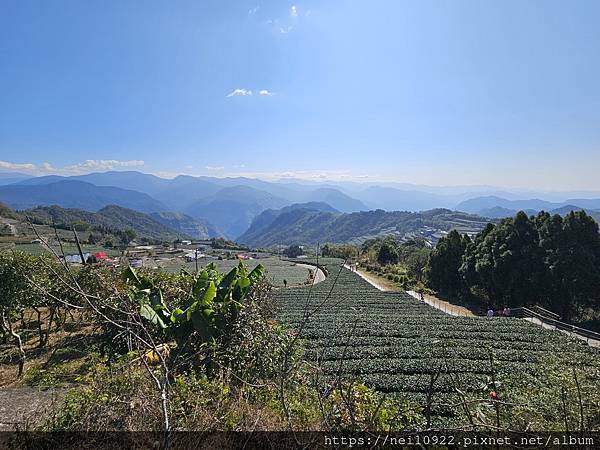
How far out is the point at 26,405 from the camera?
5.31m

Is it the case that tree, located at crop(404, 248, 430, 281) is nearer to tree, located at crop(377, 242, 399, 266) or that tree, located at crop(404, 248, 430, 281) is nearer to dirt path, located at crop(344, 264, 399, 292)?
dirt path, located at crop(344, 264, 399, 292)

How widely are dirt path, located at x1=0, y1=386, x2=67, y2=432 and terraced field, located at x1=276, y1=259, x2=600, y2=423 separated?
5107 mm

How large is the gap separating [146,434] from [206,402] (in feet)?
2.34

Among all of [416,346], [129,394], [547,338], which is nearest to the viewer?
[129,394]

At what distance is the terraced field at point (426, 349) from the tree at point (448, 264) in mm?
12576

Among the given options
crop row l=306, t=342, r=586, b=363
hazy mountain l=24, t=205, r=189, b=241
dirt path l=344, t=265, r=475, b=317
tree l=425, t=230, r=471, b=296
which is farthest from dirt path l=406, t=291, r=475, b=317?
hazy mountain l=24, t=205, r=189, b=241

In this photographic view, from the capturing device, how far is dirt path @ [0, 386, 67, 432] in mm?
4358

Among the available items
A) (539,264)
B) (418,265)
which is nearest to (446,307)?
(539,264)

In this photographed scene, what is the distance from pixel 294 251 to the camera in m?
89.2

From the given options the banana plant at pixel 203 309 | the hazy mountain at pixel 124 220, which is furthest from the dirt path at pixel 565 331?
the hazy mountain at pixel 124 220

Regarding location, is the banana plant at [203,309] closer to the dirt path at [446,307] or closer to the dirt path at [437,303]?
the dirt path at [446,307]

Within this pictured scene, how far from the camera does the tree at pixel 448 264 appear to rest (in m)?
31.9

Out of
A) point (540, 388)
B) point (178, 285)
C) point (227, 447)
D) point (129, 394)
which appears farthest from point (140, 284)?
point (540, 388)

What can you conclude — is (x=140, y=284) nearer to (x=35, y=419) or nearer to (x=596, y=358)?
(x=35, y=419)
